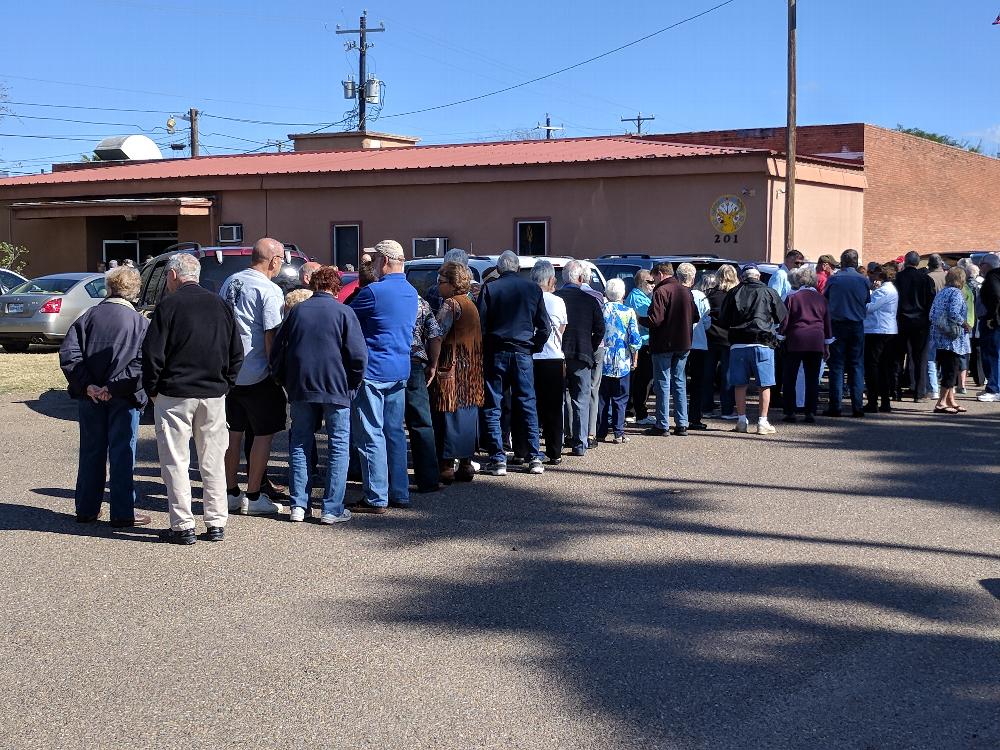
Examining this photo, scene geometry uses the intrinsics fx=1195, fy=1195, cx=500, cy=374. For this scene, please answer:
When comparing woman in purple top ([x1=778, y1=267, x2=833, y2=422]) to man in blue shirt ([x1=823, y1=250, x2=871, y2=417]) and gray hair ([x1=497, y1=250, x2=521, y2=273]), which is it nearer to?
man in blue shirt ([x1=823, y1=250, x2=871, y2=417])

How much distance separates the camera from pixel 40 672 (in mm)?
5512

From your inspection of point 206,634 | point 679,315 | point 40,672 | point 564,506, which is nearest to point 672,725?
point 206,634

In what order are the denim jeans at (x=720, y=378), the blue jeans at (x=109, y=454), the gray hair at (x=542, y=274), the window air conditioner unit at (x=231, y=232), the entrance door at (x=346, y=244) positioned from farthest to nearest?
the window air conditioner unit at (x=231, y=232), the entrance door at (x=346, y=244), the denim jeans at (x=720, y=378), the gray hair at (x=542, y=274), the blue jeans at (x=109, y=454)

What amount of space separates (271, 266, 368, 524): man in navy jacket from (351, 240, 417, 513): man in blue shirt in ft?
0.85

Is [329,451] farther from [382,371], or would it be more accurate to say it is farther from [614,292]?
[614,292]

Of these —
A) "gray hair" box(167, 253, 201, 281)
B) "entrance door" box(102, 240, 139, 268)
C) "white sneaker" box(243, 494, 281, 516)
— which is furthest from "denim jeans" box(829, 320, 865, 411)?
"entrance door" box(102, 240, 139, 268)

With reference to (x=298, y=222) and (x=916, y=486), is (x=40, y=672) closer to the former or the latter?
(x=916, y=486)

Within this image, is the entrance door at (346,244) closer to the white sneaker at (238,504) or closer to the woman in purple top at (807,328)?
the woman in purple top at (807,328)

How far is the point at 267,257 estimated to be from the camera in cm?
861

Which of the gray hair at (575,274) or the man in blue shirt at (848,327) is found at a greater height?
the gray hair at (575,274)

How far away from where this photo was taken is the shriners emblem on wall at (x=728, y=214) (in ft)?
80.3

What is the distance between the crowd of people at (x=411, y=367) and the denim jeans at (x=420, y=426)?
1cm

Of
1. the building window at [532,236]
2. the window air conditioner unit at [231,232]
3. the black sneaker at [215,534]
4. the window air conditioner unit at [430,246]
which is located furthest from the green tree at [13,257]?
the black sneaker at [215,534]

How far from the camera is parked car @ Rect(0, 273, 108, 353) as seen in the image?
2264cm
